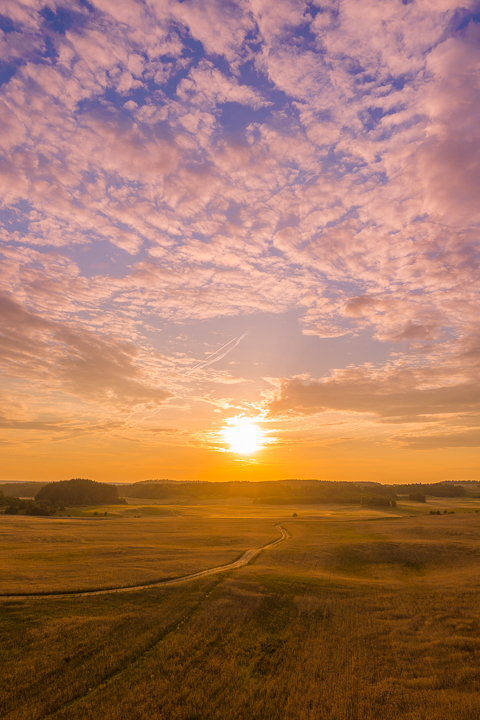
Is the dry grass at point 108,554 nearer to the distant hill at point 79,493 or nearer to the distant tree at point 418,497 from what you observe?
the distant hill at point 79,493

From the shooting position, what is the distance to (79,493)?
168625 mm

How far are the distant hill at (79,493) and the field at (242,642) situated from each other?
417 feet

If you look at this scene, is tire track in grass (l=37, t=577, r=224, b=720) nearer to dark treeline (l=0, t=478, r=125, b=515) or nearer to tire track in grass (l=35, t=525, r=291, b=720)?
tire track in grass (l=35, t=525, r=291, b=720)

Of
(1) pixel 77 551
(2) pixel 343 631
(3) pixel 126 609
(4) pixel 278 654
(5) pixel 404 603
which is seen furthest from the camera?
(1) pixel 77 551

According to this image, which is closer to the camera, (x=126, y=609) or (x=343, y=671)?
(x=343, y=671)

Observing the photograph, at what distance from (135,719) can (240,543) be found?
173ft

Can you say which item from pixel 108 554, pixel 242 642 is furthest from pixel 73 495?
pixel 242 642

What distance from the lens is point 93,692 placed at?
1841cm

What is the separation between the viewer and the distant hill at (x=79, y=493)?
6368 inches

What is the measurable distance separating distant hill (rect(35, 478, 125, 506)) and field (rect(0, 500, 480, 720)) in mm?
127046

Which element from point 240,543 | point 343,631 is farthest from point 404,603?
point 240,543

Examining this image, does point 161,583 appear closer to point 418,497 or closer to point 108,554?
point 108,554

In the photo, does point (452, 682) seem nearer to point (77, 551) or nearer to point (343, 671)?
point (343, 671)

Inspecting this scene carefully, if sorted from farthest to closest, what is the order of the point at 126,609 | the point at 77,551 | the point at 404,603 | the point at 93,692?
the point at 77,551, the point at 404,603, the point at 126,609, the point at 93,692
